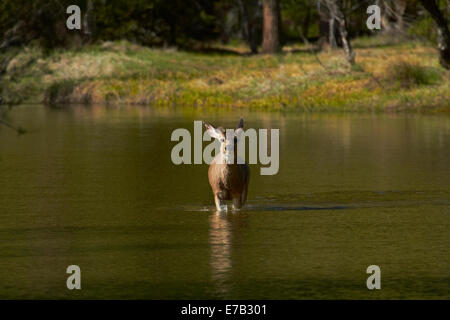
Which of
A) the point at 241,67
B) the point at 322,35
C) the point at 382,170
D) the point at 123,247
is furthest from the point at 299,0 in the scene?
the point at 123,247

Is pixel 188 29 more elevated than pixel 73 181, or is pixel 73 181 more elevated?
pixel 188 29

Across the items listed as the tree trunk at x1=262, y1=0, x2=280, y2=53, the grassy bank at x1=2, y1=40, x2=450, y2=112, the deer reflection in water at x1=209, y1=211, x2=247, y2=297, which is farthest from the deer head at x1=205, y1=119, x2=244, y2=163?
Answer: the tree trunk at x1=262, y1=0, x2=280, y2=53

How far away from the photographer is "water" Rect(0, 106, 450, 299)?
11133 mm

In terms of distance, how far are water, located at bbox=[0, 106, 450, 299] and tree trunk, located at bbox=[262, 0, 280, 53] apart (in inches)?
1390

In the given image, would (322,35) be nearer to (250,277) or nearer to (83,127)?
(83,127)

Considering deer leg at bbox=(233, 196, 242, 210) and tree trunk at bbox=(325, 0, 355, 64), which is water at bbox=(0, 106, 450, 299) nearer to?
deer leg at bbox=(233, 196, 242, 210)

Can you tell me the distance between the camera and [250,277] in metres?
11.4

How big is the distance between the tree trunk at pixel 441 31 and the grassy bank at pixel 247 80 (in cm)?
44

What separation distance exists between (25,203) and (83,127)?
16.9 metres

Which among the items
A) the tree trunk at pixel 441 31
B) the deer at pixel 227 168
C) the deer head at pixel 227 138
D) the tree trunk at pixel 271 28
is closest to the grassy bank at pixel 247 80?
the tree trunk at pixel 441 31

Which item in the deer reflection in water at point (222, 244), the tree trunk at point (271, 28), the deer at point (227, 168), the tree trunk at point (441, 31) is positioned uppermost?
the tree trunk at point (271, 28)

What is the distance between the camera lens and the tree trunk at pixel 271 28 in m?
62.6

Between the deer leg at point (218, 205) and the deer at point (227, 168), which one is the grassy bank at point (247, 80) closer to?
the deer leg at point (218, 205)

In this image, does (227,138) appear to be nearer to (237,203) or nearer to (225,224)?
(225,224)
